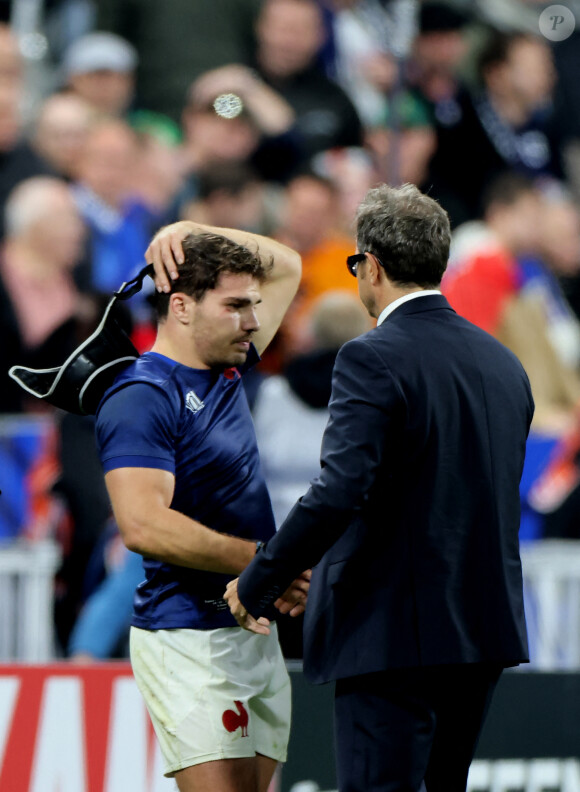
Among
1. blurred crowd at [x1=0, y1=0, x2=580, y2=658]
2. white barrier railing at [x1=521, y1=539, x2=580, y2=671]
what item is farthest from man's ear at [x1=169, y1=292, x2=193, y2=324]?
white barrier railing at [x1=521, y1=539, x2=580, y2=671]

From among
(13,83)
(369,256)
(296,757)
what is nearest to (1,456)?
(13,83)

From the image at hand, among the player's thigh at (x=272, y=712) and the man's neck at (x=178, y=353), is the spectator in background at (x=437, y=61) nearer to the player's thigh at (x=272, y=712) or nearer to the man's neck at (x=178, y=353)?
the man's neck at (x=178, y=353)

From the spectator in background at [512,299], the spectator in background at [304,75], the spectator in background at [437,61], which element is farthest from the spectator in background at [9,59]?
the spectator in background at [512,299]

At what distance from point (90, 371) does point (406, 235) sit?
86 cm

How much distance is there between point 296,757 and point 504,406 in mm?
1817

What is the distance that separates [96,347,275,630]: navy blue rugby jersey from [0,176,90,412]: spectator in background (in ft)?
11.3

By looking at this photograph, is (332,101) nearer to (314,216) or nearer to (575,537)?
(314,216)

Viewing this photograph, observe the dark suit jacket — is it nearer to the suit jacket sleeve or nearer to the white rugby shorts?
the suit jacket sleeve

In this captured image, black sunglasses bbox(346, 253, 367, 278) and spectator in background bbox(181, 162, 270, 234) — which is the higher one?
spectator in background bbox(181, 162, 270, 234)

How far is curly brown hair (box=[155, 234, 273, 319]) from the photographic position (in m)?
2.99

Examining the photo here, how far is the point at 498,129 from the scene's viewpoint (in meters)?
8.32

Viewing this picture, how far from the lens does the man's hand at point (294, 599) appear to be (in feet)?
9.77

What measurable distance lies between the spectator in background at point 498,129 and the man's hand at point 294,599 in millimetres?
5146

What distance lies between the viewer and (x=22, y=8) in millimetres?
7246
